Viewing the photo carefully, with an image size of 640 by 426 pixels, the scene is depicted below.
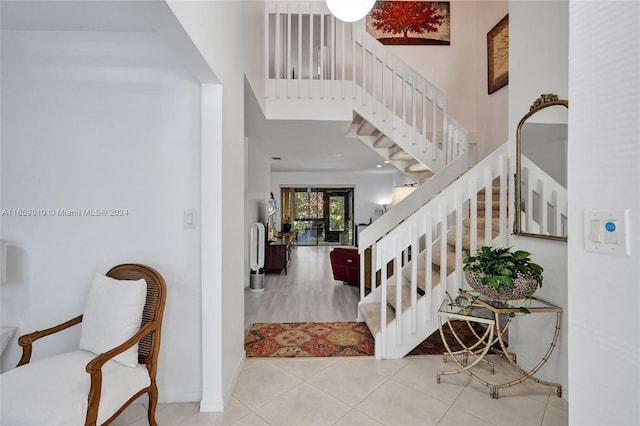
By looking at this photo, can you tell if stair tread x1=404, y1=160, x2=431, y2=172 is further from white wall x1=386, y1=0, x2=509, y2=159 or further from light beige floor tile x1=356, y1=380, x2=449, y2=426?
light beige floor tile x1=356, y1=380, x2=449, y2=426

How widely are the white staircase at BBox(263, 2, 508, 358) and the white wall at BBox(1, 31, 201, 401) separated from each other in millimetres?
1472

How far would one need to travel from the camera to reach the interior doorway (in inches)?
386

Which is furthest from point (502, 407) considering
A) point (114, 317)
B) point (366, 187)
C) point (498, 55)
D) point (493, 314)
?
point (366, 187)

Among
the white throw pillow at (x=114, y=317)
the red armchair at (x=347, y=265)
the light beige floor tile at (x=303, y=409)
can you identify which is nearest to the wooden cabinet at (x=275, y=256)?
the red armchair at (x=347, y=265)

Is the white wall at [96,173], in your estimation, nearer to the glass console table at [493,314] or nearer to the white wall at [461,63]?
the glass console table at [493,314]

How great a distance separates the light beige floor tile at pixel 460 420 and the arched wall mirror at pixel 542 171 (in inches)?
47.7

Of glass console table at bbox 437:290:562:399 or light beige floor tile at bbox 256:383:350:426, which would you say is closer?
light beige floor tile at bbox 256:383:350:426

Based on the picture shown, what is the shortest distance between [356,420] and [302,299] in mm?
2369

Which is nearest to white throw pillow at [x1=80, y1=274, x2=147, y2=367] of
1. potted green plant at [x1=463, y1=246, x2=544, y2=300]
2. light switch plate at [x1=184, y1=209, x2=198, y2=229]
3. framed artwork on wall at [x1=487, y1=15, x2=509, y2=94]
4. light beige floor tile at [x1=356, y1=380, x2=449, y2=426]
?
light switch plate at [x1=184, y1=209, x2=198, y2=229]

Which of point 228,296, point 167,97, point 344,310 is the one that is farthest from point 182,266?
point 344,310

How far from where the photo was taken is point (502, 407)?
176 centimetres

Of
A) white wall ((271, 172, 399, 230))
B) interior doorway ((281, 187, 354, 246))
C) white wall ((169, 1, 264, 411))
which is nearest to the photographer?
white wall ((169, 1, 264, 411))

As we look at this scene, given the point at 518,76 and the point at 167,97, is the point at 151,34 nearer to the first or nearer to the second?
the point at 167,97

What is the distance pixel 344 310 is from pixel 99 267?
8.37 ft
